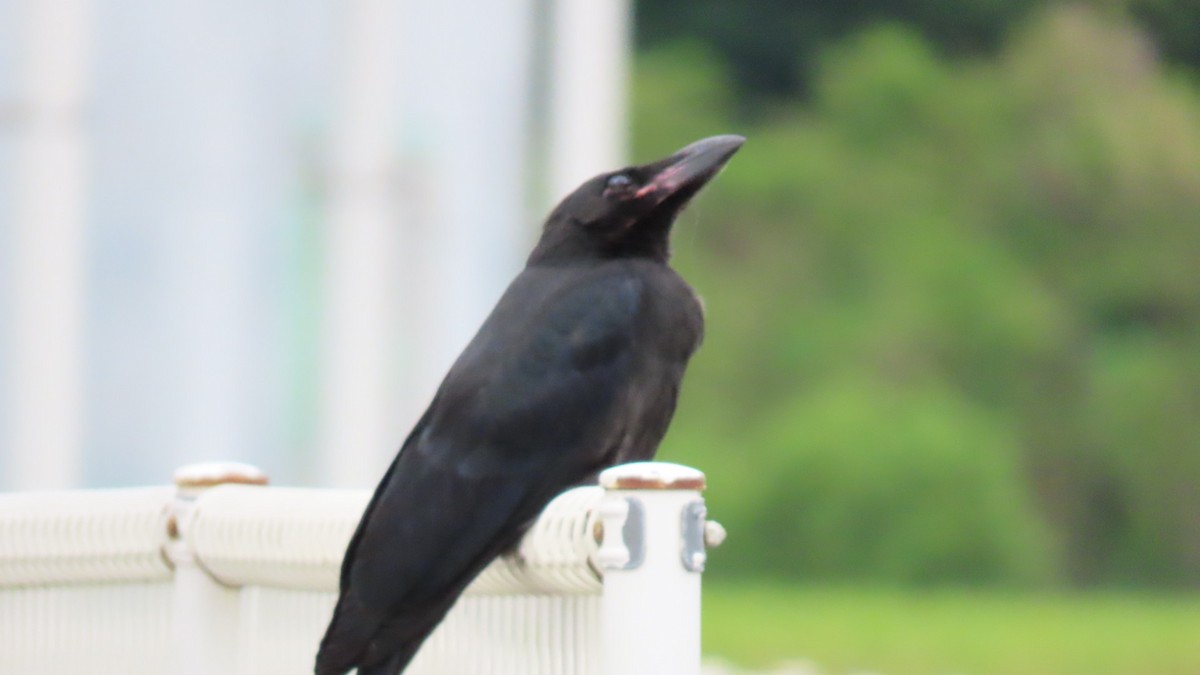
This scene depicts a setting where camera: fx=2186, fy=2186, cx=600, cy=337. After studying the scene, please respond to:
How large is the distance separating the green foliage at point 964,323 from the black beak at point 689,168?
41.4ft

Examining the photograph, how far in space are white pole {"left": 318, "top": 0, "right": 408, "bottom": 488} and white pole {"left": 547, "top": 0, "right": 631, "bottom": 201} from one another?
1.72ft

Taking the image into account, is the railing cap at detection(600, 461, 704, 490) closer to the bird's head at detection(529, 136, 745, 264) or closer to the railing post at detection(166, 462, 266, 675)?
the railing post at detection(166, 462, 266, 675)

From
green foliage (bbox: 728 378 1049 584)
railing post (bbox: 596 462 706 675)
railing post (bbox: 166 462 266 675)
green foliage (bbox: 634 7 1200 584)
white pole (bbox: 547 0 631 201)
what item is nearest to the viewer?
railing post (bbox: 596 462 706 675)

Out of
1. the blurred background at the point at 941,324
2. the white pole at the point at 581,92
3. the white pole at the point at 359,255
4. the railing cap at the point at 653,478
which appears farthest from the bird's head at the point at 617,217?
the blurred background at the point at 941,324

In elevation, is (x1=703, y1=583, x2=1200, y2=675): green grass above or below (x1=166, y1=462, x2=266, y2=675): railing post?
below

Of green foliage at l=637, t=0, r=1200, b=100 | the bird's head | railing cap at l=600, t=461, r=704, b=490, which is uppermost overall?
green foliage at l=637, t=0, r=1200, b=100

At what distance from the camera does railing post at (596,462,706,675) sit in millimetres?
1714

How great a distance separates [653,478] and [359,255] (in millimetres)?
4513

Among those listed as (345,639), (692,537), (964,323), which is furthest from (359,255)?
Result: (964,323)

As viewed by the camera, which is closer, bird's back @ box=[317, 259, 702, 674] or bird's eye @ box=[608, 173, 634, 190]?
bird's back @ box=[317, 259, 702, 674]

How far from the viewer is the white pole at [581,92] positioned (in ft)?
21.0

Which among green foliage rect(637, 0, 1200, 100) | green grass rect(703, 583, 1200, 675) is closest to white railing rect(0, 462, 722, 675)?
green grass rect(703, 583, 1200, 675)

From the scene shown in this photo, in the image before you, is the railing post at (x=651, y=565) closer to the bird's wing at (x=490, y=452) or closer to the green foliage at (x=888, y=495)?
the bird's wing at (x=490, y=452)

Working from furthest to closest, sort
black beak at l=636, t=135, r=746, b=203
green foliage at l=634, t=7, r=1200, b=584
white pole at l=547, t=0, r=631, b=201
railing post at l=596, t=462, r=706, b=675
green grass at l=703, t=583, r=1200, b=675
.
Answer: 1. green foliage at l=634, t=7, r=1200, b=584
2. green grass at l=703, t=583, r=1200, b=675
3. white pole at l=547, t=0, r=631, b=201
4. black beak at l=636, t=135, r=746, b=203
5. railing post at l=596, t=462, r=706, b=675
